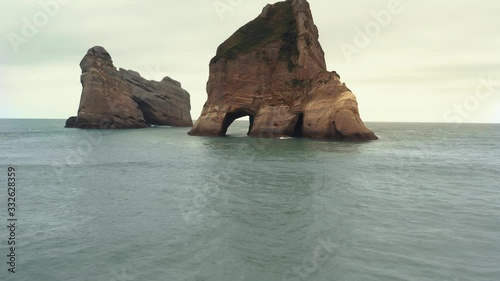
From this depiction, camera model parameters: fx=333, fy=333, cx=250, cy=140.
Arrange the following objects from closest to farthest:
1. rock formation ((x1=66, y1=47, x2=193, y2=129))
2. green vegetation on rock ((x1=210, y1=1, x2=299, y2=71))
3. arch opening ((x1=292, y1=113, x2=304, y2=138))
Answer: arch opening ((x1=292, y1=113, x2=304, y2=138)) → green vegetation on rock ((x1=210, y1=1, x2=299, y2=71)) → rock formation ((x1=66, y1=47, x2=193, y2=129))

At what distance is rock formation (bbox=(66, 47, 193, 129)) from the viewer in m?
92.5

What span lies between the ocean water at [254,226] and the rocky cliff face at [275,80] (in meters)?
35.3

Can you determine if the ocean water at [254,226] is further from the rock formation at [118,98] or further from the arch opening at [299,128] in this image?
the rock formation at [118,98]

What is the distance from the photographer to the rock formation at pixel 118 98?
92.5 meters

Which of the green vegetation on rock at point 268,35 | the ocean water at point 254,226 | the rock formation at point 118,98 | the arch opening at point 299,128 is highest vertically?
the green vegetation on rock at point 268,35

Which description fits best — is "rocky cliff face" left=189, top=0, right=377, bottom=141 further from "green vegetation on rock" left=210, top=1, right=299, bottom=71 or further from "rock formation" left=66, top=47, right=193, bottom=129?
"rock formation" left=66, top=47, right=193, bottom=129

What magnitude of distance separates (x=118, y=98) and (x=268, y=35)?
49.6 meters

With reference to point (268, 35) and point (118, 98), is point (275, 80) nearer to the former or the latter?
point (268, 35)

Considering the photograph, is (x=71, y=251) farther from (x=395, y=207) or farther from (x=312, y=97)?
(x=312, y=97)

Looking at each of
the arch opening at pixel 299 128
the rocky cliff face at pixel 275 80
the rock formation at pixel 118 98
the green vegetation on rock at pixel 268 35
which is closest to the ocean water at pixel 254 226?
the rocky cliff face at pixel 275 80

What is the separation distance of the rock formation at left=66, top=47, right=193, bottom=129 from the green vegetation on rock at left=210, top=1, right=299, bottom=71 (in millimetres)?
38639

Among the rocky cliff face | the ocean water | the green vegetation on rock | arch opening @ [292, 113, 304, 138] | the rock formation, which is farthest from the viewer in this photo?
the rock formation

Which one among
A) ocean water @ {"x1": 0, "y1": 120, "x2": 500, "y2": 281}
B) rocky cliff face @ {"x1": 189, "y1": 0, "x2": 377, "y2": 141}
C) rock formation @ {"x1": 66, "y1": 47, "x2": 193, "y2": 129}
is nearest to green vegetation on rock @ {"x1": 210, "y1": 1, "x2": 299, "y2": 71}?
rocky cliff face @ {"x1": 189, "y1": 0, "x2": 377, "y2": 141}

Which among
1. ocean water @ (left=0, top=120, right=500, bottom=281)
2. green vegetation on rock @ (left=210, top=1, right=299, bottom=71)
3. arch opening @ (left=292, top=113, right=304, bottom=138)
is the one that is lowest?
ocean water @ (left=0, top=120, right=500, bottom=281)
